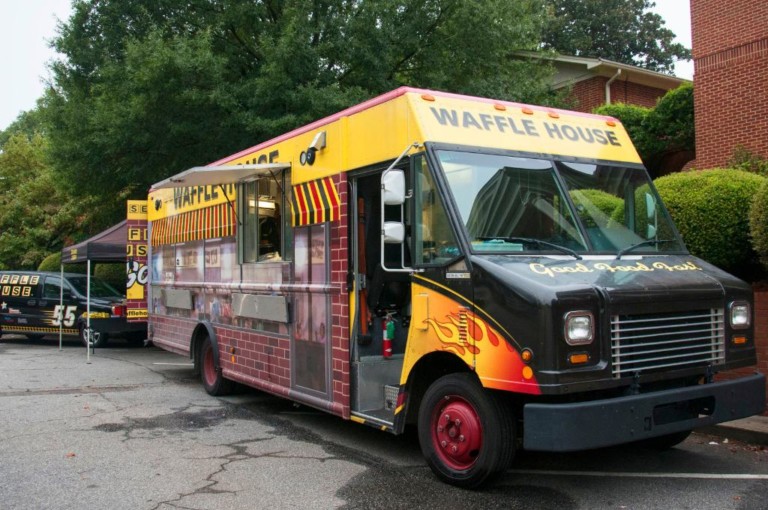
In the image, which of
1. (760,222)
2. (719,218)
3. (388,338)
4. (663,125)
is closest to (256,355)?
(388,338)

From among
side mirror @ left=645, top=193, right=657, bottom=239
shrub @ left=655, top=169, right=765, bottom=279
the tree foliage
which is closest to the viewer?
side mirror @ left=645, top=193, right=657, bottom=239

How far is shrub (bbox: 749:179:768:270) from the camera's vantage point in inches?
266

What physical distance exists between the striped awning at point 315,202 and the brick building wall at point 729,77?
8.28m

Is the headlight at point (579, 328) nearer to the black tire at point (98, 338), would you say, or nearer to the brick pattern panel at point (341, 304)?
the brick pattern panel at point (341, 304)

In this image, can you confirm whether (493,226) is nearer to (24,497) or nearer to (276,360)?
(276,360)

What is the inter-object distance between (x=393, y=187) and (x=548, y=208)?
1223 mm

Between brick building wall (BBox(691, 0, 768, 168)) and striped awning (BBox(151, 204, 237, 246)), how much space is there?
8532mm

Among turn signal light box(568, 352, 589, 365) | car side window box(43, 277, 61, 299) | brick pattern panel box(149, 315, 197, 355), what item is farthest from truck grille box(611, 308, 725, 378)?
car side window box(43, 277, 61, 299)

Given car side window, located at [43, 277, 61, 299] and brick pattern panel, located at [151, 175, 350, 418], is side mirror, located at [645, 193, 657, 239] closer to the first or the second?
brick pattern panel, located at [151, 175, 350, 418]

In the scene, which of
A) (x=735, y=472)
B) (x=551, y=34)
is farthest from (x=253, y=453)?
(x=551, y=34)

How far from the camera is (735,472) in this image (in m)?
5.50

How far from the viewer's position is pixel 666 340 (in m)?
4.85

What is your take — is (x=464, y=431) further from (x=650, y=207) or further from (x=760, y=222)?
(x=760, y=222)

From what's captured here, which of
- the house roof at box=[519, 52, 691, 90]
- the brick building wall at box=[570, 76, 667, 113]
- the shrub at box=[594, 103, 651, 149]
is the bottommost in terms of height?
the shrub at box=[594, 103, 651, 149]
